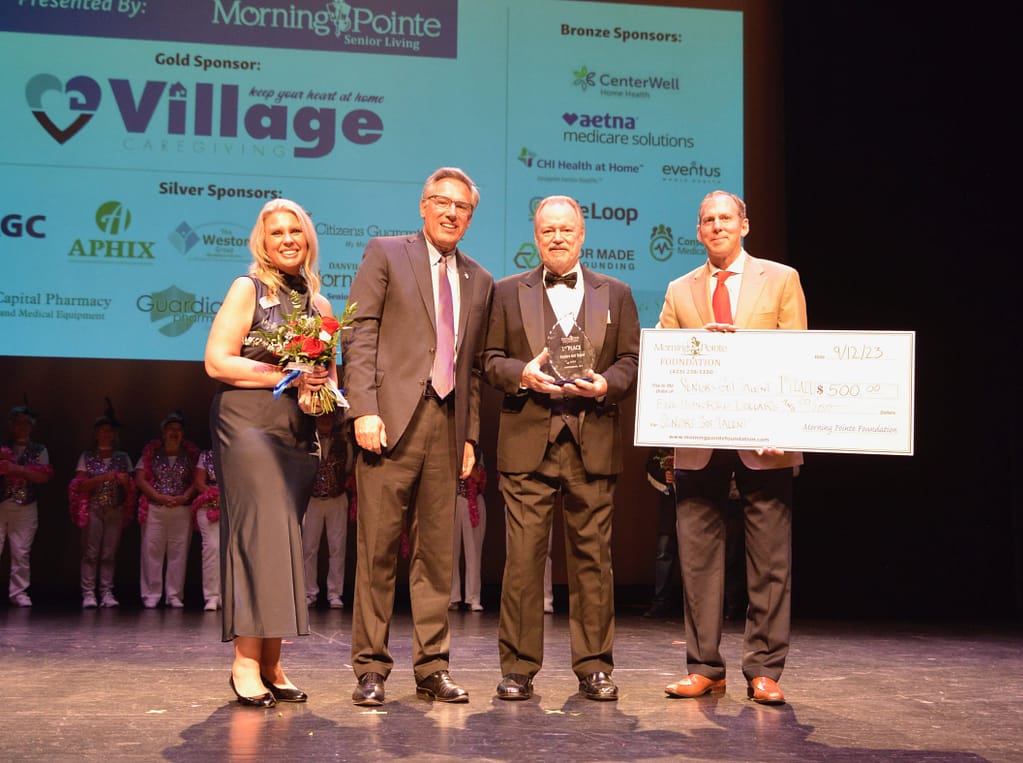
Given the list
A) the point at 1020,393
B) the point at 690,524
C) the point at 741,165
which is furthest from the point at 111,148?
the point at 1020,393

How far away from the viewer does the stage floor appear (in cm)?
270

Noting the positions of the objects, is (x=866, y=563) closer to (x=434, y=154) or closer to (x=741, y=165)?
(x=741, y=165)

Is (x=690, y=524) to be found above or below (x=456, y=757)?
above

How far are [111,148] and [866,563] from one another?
19.9ft

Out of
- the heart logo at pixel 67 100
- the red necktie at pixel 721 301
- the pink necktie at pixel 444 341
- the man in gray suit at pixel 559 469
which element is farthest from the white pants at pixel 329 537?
the red necktie at pixel 721 301

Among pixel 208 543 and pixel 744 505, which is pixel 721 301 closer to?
pixel 744 505

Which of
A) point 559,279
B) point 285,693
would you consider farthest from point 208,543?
point 559,279

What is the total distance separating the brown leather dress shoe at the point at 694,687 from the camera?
3.52 m

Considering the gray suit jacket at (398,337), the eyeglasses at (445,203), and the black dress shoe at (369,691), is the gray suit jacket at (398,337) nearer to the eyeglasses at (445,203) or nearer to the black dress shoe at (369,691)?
the eyeglasses at (445,203)

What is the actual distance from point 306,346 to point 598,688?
1.51 metres

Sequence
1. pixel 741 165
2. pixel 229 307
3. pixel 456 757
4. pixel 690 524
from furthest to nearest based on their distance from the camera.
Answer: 1. pixel 741 165
2. pixel 690 524
3. pixel 229 307
4. pixel 456 757

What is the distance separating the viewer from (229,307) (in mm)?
3320

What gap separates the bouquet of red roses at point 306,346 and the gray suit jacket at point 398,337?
0.12 meters

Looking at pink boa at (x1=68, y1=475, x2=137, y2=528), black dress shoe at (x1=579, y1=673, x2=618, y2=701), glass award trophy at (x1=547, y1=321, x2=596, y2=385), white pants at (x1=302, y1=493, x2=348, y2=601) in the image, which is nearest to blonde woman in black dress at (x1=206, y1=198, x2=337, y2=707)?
glass award trophy at (x1=547, y1=321, x2=596, y2=385)
